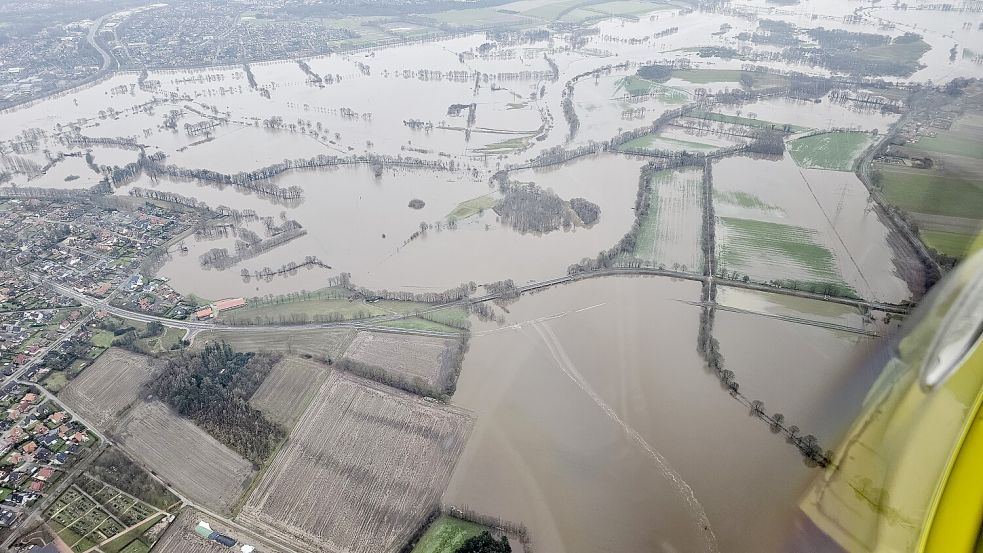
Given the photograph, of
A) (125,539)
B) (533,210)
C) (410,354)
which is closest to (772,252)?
(533,210)

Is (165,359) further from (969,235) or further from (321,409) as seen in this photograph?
(969,235)

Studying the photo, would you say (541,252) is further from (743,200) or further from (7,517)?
(7,517)

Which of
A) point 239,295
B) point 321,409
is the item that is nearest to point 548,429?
point 321,409

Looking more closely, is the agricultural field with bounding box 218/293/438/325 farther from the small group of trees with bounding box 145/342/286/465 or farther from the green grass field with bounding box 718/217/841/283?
the green grass field with bounding box 718/217/841/283

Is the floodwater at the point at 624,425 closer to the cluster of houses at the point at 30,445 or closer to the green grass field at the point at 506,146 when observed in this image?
the cluster of houses at the point at 30,445

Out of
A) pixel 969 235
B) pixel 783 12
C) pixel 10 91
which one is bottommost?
pixel 10 91

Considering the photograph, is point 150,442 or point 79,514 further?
point 150,442

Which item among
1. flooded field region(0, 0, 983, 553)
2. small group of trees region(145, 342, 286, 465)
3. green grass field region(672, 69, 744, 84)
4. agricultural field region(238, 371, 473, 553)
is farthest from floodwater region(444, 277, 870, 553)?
green grass field region(672, 69, 744, 84)
